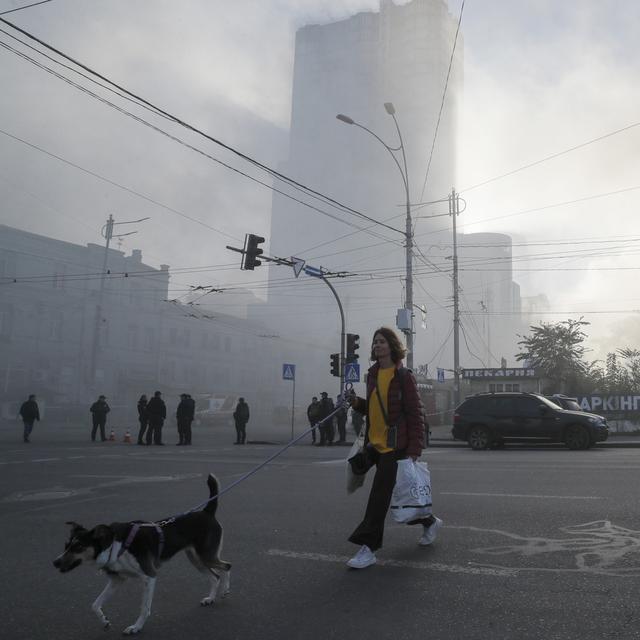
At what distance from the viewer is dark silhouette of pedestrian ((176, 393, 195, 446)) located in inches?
867

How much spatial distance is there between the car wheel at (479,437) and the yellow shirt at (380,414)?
48.3ft

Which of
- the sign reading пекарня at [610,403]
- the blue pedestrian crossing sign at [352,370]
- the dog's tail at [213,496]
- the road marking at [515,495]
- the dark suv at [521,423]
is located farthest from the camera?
the sign reading пекарня at [610,403]

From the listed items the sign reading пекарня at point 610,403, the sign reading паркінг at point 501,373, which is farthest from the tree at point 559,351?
the sign reading пекарня at point 610,403

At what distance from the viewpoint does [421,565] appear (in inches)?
181

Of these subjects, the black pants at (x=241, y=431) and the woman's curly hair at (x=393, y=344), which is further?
the black pants at (x=241, y=431)

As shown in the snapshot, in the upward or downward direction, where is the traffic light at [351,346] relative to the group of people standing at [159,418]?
upward

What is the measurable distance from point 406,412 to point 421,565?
1.11 m

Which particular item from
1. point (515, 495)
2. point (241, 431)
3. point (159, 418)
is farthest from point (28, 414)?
point (515, 495)

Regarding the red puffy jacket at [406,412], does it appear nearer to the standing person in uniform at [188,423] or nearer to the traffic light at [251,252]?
the traffic light at [251,252]

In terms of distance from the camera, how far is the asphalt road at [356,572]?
342 cm

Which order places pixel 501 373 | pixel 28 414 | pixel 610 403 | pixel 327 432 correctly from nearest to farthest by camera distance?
1. pixel 28 414
2. pixel 327 432
3. pixel 610 403
4. pixel 501 373

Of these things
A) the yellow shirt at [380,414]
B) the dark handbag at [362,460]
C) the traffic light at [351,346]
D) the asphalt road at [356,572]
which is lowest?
the asphalt road at [356,572]

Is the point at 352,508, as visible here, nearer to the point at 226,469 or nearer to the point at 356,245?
the point at 226,469

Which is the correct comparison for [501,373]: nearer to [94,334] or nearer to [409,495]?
[94,334]
